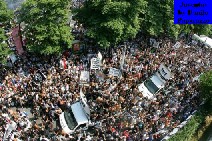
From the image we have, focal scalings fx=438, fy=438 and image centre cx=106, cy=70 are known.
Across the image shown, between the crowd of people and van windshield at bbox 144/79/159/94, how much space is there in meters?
0.39

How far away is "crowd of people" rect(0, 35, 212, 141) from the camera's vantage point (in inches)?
1101

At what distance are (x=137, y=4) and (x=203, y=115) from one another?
977 cm

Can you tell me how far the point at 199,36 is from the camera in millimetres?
38219

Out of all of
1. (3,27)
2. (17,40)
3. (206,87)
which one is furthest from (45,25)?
(206,87)

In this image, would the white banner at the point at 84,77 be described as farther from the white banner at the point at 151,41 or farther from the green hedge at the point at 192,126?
the green hedge at the point at 192,126

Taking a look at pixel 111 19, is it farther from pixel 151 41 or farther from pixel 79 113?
pixel 79 113

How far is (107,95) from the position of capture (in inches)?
1156

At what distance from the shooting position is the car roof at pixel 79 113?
2808 centimetres

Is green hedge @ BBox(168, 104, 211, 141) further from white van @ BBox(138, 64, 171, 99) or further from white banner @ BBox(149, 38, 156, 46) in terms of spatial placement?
white banner @ BBox(149, 38, 156, 46)

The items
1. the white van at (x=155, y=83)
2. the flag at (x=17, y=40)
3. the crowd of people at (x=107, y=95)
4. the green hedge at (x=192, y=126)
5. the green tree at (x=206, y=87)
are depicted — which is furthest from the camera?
the flag at (x=17, y=40)

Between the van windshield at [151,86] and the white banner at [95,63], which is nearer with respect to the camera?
the van windshield at [151,86]

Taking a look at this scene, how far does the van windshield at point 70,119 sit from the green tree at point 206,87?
8862 mm

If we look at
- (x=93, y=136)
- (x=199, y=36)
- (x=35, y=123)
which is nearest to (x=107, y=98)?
(x=93, y=136)

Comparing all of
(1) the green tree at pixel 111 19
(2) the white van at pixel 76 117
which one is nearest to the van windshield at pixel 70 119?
(2) the white van at pixel 76 117
